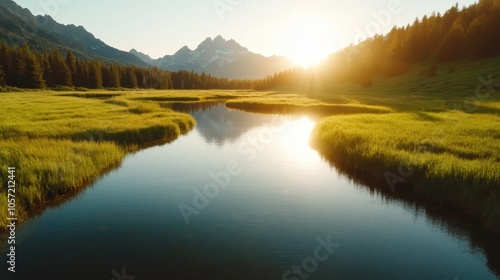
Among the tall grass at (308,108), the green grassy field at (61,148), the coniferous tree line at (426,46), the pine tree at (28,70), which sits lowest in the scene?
the green grassy field at (61,148)

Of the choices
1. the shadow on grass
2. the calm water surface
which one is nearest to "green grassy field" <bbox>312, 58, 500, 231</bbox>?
the shadow on grass

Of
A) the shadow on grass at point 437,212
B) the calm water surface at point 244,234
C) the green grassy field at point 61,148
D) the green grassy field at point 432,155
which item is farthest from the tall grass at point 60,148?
the green grassy field at point 432,155

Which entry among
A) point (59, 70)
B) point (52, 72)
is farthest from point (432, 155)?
point (52, 72)

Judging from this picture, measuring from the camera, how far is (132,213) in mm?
16625

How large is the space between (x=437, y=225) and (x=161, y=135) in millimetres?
29523

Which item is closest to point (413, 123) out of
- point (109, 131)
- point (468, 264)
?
point (468, 264)

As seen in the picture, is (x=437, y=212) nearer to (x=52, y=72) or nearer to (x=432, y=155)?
(x=432, y=155)

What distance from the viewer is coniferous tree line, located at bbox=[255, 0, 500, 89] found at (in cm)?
9562

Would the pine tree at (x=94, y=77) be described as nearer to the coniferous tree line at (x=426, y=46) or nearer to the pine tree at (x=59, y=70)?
the pine tree at (x=59, y=70)

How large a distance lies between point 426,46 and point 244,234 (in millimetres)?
127577

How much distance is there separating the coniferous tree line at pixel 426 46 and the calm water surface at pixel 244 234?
9709 cm

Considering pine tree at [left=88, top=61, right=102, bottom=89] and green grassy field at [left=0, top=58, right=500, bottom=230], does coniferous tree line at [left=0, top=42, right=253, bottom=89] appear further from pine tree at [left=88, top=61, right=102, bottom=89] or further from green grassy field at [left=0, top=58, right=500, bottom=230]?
green grassy field at [left=0, top=58, right=500, bottom=230]

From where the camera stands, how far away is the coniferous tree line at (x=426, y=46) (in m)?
95.6

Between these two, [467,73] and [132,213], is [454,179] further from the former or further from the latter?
[467,73]
